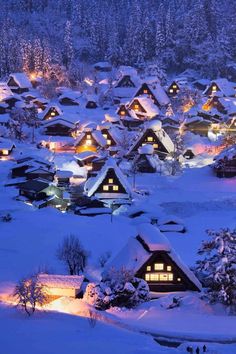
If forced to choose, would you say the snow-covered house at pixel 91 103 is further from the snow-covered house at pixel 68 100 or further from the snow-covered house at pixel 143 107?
the snow-covered house at pixel 143 107

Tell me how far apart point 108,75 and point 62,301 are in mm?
67833

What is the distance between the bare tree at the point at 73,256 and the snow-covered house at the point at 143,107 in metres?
39.6

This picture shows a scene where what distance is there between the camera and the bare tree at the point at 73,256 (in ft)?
86.0

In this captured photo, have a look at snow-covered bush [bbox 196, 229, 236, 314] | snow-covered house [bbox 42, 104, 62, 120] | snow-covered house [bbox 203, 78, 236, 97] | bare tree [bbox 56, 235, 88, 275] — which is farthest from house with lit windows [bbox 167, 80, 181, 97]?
snow-covered bush [bbox 196, 229, 236, 314]

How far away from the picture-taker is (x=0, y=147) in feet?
168

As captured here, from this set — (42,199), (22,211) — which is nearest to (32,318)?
(22,211)

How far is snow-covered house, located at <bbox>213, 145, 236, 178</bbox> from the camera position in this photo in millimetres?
46000

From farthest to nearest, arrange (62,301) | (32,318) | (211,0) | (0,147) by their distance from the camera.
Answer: (211,0)
(0,147)
(62,301)
(32,318)

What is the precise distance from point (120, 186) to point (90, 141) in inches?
563

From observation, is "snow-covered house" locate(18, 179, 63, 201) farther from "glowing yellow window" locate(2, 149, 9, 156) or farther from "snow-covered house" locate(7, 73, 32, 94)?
"snow-covered house" locate(7, 73, 32, 94)

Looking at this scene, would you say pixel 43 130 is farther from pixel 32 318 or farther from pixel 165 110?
pixel 32 318

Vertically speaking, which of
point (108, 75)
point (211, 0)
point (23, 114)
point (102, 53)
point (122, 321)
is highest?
point (211, 0)

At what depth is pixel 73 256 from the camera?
26328mm

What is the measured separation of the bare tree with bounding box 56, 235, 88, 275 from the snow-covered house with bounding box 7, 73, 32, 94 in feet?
175
